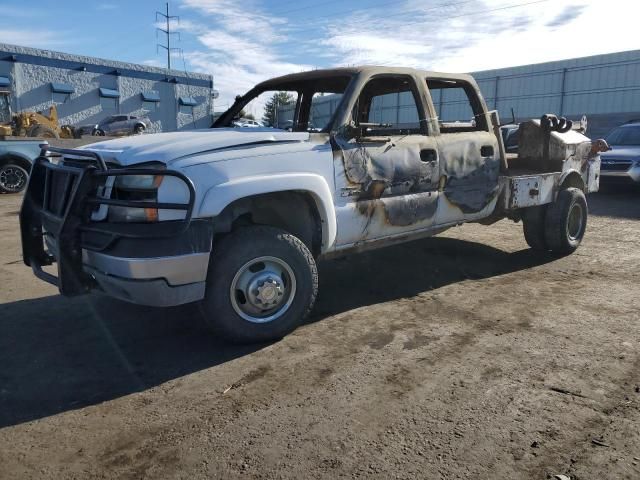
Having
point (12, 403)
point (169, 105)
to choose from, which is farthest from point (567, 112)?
point (169, 105)

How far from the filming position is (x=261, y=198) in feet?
11.9

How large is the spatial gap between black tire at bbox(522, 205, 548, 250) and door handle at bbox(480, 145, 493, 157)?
1.16m

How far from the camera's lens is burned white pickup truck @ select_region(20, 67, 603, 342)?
3143mm

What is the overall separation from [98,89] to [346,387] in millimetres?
37772

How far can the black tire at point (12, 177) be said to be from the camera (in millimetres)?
12102

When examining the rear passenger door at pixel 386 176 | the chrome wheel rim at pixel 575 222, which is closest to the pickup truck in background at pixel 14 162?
the rear passenger door at pixel 386 176

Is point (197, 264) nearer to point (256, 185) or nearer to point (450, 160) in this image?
point (256, 185)

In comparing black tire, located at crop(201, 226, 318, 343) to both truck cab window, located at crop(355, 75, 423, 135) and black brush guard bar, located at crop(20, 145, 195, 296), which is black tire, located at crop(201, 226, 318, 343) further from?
truck cab window, located at crop(355, 75, 423, 135)

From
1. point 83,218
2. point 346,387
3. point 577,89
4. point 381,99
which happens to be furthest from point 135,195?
point 577,89

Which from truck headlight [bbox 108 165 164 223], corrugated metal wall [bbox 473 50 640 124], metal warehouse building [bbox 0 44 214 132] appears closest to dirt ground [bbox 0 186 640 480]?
truck headlight [bbox 108 165 164 223]

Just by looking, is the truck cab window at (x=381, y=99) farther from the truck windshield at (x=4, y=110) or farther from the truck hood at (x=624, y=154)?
the truck windshield at (x=4, y=110)

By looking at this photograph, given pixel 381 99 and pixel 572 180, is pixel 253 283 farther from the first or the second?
pixel 572 180

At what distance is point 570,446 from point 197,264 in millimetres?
2185

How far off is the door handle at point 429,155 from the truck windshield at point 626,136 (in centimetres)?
973
